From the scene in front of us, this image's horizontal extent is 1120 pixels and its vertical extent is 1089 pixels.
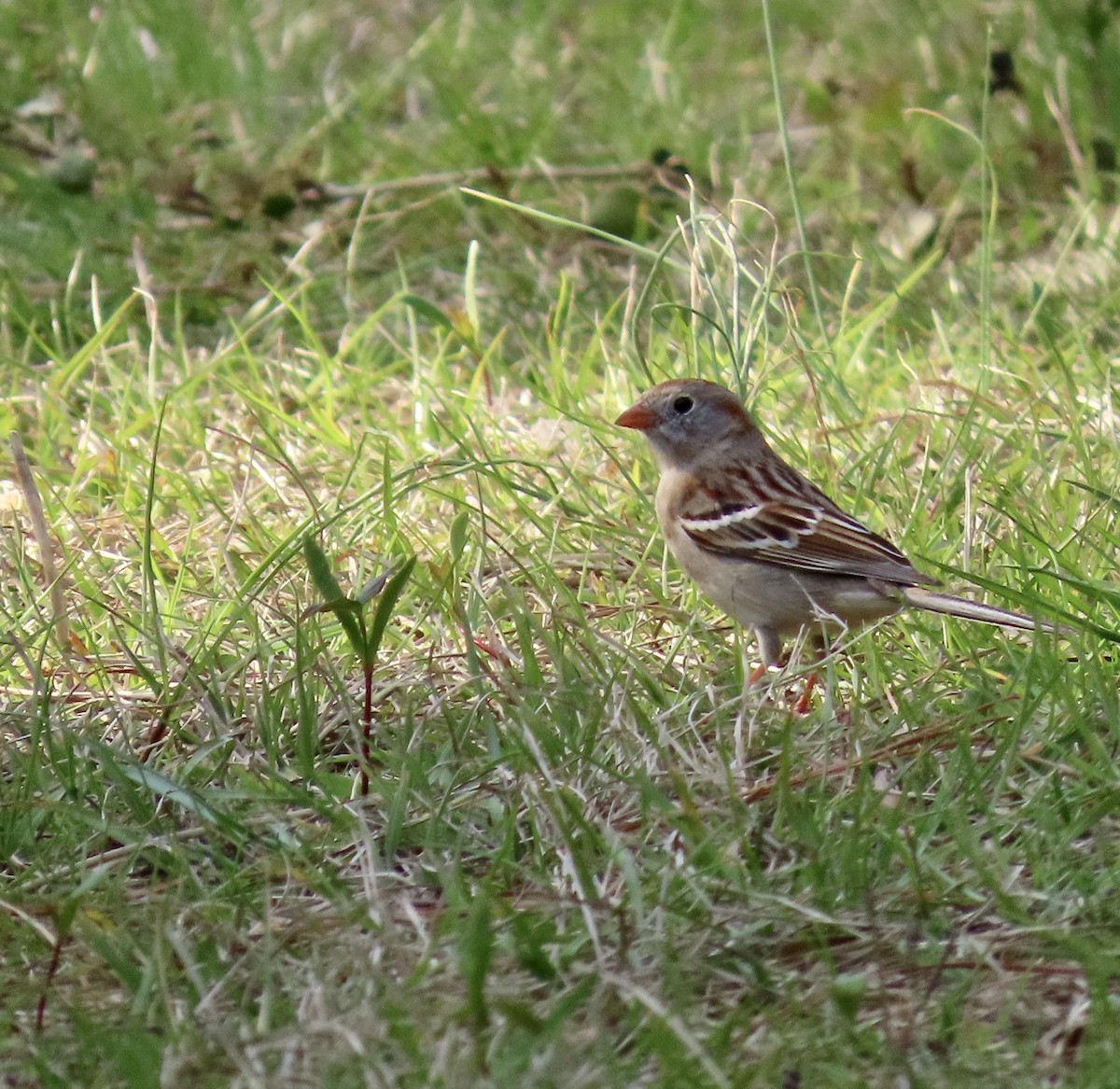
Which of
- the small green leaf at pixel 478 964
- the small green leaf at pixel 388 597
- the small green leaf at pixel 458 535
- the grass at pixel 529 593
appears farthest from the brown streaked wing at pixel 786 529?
the small green leaf at pixel 478 964

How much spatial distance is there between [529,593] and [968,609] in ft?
2.81

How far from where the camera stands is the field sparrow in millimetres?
3357

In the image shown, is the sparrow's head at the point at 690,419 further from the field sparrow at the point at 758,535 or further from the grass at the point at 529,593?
the grass at the point at 529,593

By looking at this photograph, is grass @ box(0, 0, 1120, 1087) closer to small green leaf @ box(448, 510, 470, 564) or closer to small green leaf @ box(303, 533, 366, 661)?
small green leaf @ box(303, 533, 366, 661)

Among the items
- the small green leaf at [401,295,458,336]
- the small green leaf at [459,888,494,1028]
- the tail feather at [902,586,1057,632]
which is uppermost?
the small green leaf at [401,295,458,336]

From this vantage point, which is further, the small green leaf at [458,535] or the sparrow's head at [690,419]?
the sparrow's head at [690,419]

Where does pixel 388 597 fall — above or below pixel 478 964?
above

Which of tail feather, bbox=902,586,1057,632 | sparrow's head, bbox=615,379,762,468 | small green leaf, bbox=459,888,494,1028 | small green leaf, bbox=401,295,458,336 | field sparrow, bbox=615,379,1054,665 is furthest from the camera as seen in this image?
small green leaf, bbox=401,295,458,336

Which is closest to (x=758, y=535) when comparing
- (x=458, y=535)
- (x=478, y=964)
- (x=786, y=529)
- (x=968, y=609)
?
(x=786, y=529)

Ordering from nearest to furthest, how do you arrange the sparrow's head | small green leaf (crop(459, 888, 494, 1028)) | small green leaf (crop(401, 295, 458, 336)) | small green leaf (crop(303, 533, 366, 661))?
small green leaf (crop(459, 888, 494, 1028)) < small green leaf (crop(303, 533, 366, 661)) < the sparrow's head < small green leaf (crop(401, 295, 458, 336))

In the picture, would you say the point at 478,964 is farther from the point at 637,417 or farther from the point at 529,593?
the point at 637,417

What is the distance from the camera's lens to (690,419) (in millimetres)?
3811

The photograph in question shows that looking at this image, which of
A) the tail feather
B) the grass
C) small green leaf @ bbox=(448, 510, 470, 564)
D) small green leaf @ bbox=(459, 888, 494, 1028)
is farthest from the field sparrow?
small green leaf @ bbox=(459, 888, 494, 1028)

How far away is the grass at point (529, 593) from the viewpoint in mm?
2160
